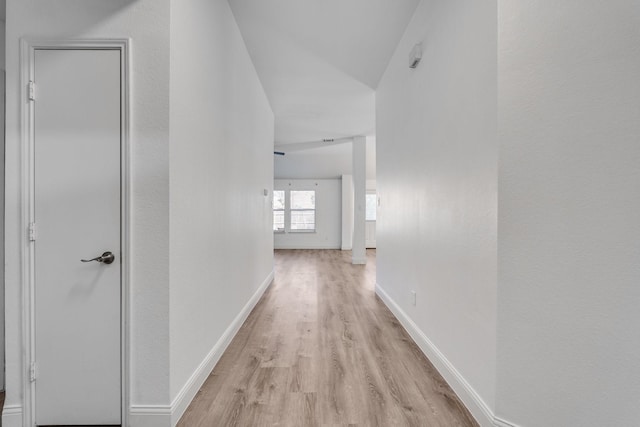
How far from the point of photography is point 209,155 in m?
2.14

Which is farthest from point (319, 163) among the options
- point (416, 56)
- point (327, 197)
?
point (416, 56)

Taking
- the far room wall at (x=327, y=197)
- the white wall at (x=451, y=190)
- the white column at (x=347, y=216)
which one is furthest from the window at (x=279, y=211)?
the white wall at (x=451, y=190)

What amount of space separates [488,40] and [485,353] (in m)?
1.56

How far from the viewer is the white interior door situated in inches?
62.0

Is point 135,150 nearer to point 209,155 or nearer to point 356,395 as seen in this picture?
point 209,155

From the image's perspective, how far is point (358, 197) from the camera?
22.3ft

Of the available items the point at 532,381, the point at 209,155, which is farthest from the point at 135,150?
the point at 532,381

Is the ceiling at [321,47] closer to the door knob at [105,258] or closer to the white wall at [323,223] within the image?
the door knob at [105,258]

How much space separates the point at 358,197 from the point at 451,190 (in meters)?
4.85

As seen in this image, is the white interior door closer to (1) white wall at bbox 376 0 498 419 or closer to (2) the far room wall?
(1) white wall at bbox 376 0 498 419

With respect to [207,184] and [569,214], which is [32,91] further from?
[569,214]

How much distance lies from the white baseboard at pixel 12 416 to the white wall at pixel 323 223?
8.54m

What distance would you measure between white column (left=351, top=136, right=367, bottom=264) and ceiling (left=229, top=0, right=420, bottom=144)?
63.7 inches

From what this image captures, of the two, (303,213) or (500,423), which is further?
(303,213)
